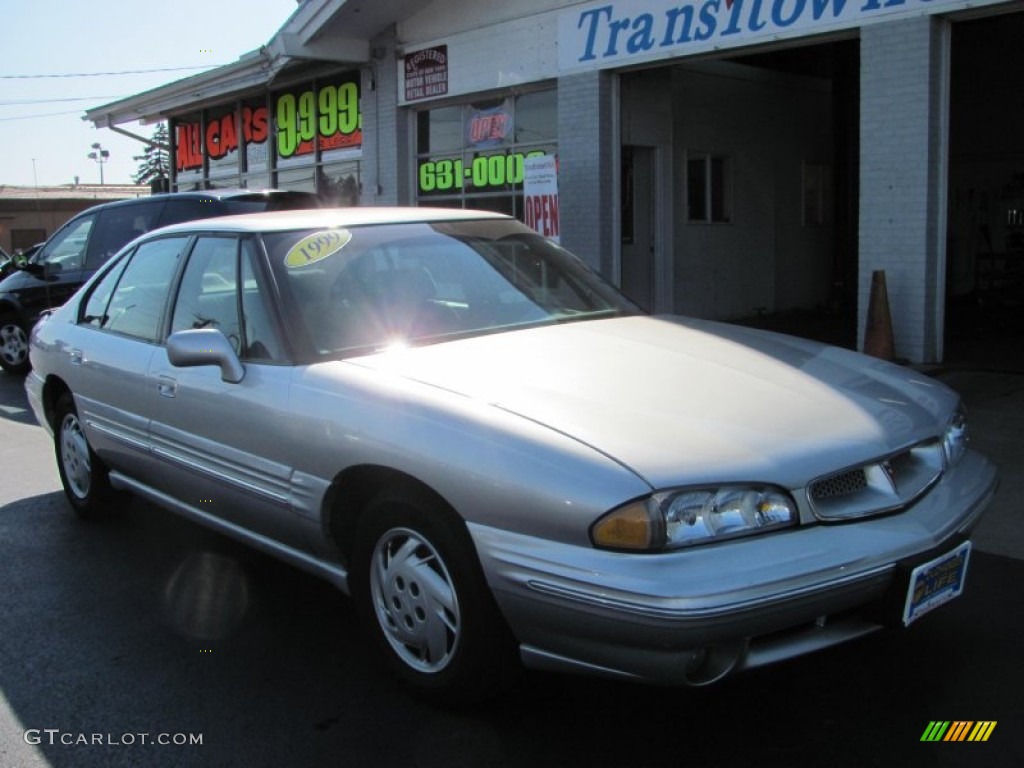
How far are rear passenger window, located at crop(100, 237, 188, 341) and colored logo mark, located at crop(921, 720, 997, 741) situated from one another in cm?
352

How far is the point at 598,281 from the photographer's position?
15.5 ft

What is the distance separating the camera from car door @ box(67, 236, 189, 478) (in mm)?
4605

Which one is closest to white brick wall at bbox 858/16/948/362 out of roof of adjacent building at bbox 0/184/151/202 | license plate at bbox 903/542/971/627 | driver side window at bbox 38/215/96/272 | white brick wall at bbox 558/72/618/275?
white brick wall at bbox 558/72/618/275

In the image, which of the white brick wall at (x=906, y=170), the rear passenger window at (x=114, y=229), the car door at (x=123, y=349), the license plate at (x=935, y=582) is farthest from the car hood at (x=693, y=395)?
the rear passenger window at (x=114, y=229)

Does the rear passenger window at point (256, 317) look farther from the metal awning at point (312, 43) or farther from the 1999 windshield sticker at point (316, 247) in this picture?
the metal awning at point (312, 43)

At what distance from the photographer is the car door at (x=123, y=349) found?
461 cm

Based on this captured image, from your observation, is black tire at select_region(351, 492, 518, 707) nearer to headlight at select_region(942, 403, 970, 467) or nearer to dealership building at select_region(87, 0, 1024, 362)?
headlight at select_region(942, 403, 970, 467)

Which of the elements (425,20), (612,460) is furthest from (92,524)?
(425,20)

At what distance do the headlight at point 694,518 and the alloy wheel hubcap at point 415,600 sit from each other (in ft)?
2.09

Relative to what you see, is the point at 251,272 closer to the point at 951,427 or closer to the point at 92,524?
the point at 92,524

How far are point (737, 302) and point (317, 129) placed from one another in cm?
720

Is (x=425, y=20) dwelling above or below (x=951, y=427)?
above

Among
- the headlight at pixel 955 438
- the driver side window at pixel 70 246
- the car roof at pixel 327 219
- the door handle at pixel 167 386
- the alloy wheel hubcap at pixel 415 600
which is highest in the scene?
the driver side window at pixel 70 246

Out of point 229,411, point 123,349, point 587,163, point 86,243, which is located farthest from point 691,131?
point 229,411
